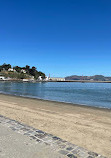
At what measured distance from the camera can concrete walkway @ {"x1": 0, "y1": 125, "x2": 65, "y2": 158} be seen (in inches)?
149

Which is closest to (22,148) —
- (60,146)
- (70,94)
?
(60,146)

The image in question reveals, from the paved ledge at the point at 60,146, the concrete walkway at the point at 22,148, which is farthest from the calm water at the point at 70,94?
the concrete walkway at the point at 22,148

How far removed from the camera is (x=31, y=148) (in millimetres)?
4184

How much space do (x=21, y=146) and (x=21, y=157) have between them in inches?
24.8

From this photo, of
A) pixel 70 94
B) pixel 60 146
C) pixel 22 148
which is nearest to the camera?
pixel 22 148

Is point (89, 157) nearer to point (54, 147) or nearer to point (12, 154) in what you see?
point (54, 147)

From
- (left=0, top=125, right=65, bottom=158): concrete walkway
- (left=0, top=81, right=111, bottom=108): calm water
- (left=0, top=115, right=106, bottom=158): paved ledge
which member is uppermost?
(left=0, top=125, right=65, bottom=158): concrete walkway

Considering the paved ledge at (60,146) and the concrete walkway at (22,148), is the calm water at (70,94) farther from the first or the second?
the concrete walkway at (22,148)

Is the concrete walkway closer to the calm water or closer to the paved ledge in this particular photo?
the paved ledge

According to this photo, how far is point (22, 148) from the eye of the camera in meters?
4.16

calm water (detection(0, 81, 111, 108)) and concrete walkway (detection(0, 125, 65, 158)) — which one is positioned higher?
concrete walkway (detection(0, 125, 65, 158))

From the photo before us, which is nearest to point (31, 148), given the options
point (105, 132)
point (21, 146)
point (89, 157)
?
point (21, 146)

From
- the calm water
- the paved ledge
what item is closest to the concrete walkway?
the paved ledge

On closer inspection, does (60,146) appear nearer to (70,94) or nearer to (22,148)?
(22,148)
